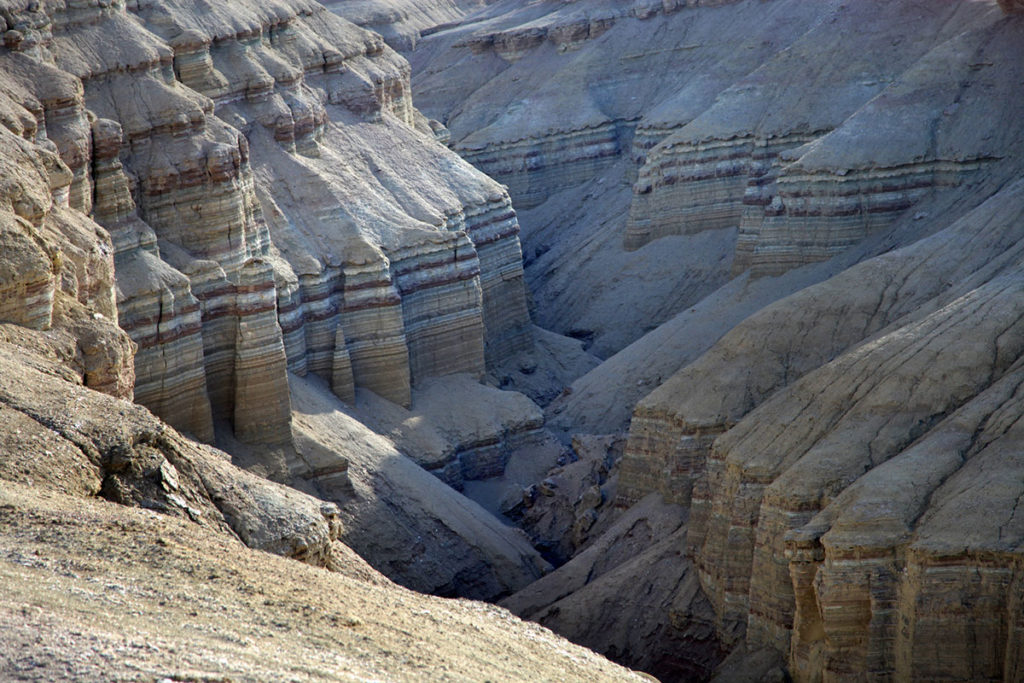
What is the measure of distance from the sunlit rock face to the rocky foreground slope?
5953mm

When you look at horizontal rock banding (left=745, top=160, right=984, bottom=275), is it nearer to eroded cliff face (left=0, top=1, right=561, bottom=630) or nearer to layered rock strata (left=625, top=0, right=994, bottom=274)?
layered rock strata (left=625, top=0, right=994, bottom=274)

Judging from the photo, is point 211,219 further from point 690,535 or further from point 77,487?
point 77,487

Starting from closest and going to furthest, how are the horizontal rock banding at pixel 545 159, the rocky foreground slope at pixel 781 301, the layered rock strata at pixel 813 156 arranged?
1. the rocky foreground slope at pixel 781 301
2. the layered rock strata at pixel 813 156
3. the horizontal rock banding at pixel 545 159

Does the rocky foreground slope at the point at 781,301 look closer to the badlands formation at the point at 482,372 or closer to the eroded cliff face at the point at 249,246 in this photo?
the badlands formation at the point at 482,372

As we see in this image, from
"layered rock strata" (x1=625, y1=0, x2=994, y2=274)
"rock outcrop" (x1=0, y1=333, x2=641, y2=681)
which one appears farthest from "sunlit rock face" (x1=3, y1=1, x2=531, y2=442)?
"layered rock strata" (x1=625, y1=0, x2=994, y2=274)

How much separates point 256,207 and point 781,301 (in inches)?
479

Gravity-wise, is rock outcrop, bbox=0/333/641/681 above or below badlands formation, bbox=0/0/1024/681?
below

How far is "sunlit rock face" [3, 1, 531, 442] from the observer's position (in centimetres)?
3369

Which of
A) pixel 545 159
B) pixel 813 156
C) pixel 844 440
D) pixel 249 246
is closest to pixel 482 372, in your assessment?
pixel 249 246

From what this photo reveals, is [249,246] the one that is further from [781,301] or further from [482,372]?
[781,301]

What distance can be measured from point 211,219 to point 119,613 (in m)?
20.5

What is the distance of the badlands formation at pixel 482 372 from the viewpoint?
2189 cm

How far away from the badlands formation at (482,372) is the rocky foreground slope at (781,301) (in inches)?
3.9

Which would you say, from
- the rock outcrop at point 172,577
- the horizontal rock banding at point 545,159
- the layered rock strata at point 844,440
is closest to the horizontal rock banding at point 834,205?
the layered rock strata at point 844,440
